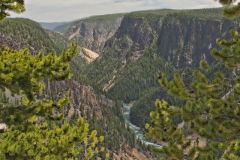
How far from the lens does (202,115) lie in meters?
19.5

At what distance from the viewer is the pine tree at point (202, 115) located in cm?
1822

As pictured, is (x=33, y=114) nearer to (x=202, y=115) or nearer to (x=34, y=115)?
(x=34, y=115)

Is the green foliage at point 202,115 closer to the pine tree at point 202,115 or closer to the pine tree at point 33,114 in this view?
the pine tree at point 202,115

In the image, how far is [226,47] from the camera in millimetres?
19766

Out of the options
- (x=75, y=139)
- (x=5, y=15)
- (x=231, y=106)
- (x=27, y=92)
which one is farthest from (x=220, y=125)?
(x=5, y=15)

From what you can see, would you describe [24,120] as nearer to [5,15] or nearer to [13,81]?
[13,81]

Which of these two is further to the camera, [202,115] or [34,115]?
[34,115]

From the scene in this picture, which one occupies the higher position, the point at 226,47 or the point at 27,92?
the point at 226,47

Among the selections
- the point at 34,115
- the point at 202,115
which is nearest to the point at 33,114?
the point at 34,115

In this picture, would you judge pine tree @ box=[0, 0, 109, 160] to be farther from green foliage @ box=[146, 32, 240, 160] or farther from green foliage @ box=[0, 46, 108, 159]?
green foliage @ box=[146, 32, 240, 160]

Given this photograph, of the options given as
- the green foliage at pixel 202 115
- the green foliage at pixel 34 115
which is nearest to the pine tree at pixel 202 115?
the green foliage at pixel 202 115

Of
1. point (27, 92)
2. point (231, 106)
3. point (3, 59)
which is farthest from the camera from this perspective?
point (27, 92)

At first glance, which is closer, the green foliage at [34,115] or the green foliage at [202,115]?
the green foliage at [202,115]

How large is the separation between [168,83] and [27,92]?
6.08m
